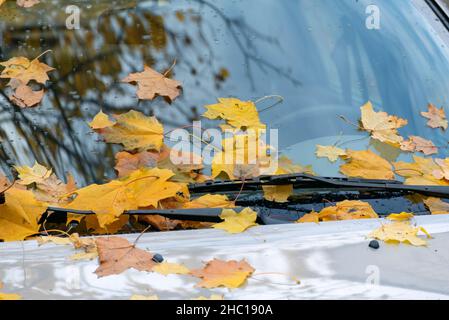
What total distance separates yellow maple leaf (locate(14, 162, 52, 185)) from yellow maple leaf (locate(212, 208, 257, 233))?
0.62 metres

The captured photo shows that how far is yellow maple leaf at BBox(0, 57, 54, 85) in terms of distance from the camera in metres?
3.02

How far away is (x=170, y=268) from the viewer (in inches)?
84.8

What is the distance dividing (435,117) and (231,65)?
757mm

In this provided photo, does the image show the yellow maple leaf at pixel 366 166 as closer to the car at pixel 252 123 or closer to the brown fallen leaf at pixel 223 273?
the car at pixel 252 123

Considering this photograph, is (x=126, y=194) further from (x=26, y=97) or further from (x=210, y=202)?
(x=26, y=97)

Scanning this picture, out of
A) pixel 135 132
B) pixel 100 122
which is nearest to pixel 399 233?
pixel 135 132

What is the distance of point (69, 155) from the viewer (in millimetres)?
2740

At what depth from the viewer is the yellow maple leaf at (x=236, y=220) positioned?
237 centimetres

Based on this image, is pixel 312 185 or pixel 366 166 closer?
pixel 312 185

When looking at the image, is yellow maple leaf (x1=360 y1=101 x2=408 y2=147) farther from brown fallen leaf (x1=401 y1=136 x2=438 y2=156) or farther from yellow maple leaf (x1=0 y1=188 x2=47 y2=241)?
yellow maple leaf (x1=0 y1=188 x2=47 y2=241)

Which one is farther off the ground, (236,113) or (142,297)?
(236,113)

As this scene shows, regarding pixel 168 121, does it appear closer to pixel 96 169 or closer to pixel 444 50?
pixel 96 169

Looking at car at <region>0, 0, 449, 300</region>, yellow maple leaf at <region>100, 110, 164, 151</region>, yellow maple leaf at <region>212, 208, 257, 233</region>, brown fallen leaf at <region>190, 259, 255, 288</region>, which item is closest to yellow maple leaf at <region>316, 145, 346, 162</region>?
car at <region>0, 0, 449, 300</region>
